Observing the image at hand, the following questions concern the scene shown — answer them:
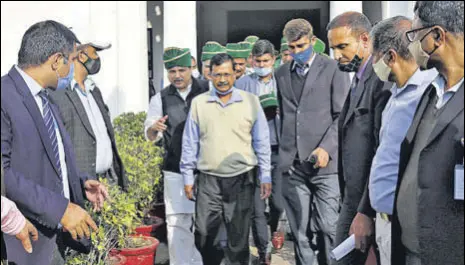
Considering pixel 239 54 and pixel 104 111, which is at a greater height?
pixel 239 54

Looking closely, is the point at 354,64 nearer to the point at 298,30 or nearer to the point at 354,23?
the point at 354,23

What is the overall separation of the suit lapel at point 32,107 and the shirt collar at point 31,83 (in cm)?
3

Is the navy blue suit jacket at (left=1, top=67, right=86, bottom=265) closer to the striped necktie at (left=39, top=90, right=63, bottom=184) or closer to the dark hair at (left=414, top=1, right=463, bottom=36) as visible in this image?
the striped necktie at (left=39, top=90, right=63, bottom=184)

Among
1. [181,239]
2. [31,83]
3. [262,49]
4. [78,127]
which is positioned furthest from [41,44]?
[262,49]

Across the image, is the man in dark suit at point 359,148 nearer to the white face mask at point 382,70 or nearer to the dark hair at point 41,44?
the white face mask at point 382,70

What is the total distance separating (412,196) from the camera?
264 centimetres

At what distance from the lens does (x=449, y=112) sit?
230cm

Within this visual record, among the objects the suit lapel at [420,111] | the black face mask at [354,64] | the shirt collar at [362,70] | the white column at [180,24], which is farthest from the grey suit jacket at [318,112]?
the white column at [180,24]

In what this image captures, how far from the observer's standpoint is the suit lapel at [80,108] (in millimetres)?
4531

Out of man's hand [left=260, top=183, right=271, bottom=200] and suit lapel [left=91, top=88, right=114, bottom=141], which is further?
man's hand [left=260, top=183, right=271, bottom=200]

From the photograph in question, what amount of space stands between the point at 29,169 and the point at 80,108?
1.68 metres

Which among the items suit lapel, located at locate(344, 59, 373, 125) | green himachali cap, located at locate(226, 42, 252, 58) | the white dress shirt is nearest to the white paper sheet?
suit lapel, located at locate(344, 59, 373, 125)

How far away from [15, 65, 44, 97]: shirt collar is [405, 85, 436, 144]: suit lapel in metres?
1.87

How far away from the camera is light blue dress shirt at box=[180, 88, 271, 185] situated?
16.5 ft
